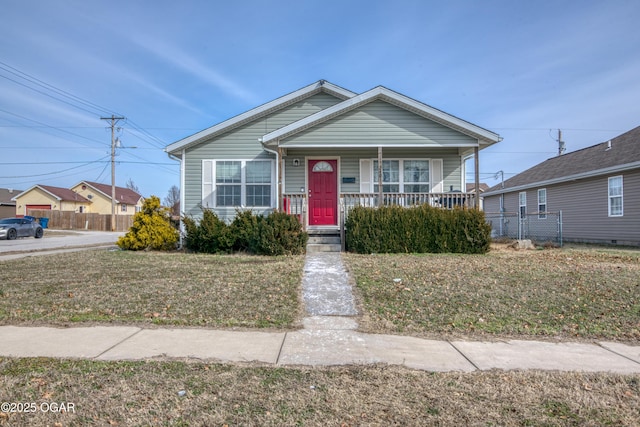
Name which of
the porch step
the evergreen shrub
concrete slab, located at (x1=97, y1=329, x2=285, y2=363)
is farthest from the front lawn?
the porch step

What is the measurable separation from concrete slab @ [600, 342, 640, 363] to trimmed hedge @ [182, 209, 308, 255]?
712cm

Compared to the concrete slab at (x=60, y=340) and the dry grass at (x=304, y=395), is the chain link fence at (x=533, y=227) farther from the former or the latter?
the concrete slab at (x=60, y=340)

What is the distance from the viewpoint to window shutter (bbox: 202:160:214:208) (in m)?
13.0

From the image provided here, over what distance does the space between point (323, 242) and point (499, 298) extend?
606 centimetres

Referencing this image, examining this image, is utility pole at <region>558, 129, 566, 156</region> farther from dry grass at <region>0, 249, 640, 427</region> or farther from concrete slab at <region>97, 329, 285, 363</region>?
concrete slab at <region>97, 329, 285, 363</region>

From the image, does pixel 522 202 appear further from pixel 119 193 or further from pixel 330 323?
pixel 119 193

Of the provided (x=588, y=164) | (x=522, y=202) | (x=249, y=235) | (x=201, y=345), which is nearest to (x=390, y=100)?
(x=249, y=235)

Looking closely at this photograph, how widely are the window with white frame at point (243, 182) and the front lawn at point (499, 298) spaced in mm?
5403

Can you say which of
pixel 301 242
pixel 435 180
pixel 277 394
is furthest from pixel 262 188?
pixel 277 394

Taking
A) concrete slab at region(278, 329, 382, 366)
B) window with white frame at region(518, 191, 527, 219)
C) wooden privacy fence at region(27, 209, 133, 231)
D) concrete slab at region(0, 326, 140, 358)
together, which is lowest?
concrete slab at region(278, 329, 382, 366)

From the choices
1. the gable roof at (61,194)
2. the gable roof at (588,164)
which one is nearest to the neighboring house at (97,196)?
the gable roof at (61,194)

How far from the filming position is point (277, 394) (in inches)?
119

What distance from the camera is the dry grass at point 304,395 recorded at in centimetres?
266

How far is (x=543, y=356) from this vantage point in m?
3.94
